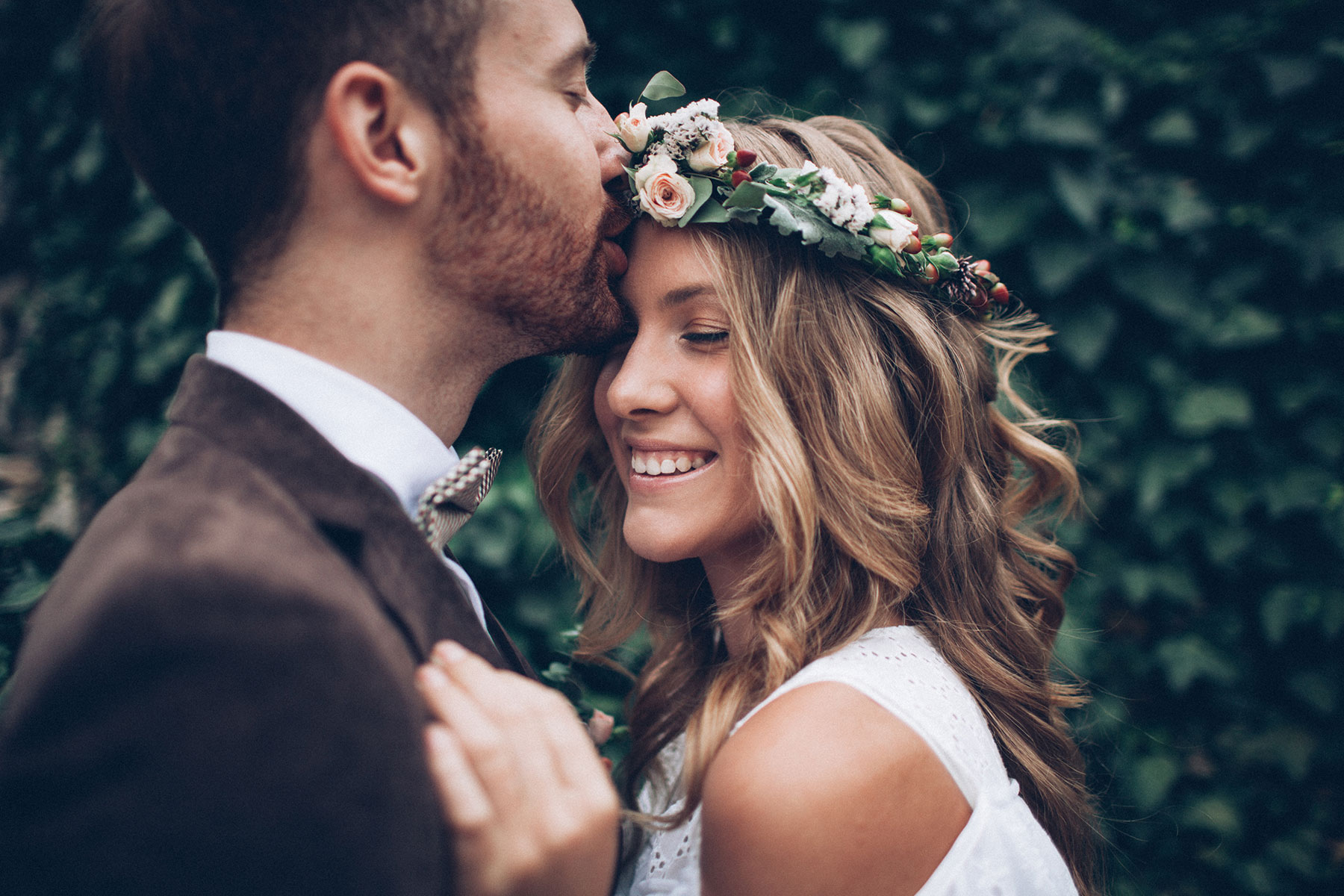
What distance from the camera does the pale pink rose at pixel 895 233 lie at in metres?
1.83

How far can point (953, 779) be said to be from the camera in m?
1.55

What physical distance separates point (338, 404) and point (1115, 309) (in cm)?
267

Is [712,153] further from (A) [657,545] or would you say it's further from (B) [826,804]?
(B) [826,804]

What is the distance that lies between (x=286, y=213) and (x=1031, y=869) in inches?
77.8

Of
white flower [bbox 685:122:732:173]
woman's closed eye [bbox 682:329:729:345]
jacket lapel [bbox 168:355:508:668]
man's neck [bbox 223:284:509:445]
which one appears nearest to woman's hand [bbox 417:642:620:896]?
jacket lapel [bbox 168:355:508:668]

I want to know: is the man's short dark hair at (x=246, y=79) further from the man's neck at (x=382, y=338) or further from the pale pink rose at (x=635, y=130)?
the pale pink rose at (x=635, y=130)

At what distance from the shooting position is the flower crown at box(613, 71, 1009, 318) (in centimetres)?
179

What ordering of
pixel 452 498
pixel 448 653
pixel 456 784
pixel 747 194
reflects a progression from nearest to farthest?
1. pixel 456 784
2. pixel 448 653
3. pixel 452 498
4. pixel 747 194

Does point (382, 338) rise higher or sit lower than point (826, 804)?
higher

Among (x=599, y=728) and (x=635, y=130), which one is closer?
(x=635, y=130)

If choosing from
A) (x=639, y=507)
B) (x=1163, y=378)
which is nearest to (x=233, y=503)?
(x=639, y=507)

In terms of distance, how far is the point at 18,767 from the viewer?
0.80 metres

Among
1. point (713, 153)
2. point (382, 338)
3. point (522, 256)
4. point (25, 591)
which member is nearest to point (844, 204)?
point (713, 153)

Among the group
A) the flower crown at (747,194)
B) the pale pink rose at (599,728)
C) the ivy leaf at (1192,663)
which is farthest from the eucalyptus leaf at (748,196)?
the ivy leaf at (1192,663)
